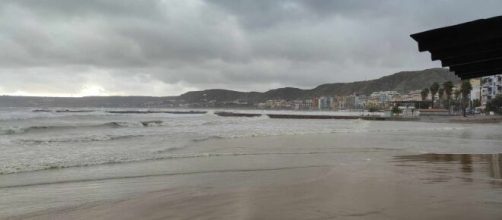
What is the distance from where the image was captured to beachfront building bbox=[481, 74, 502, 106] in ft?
357

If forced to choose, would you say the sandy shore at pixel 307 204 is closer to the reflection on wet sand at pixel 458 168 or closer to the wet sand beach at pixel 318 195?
the wet sand beach at pixel 318 195

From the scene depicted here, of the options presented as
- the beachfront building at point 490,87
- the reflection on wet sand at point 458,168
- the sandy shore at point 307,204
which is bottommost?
the reflection on wet sand at point 458,168

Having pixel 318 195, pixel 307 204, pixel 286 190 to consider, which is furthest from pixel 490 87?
pixel 307 204

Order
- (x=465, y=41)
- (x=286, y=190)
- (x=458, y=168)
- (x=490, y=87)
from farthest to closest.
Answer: (x=490, y=87) < (x=458, y=168) < (x=286, y=190) < (x=465, y=41)

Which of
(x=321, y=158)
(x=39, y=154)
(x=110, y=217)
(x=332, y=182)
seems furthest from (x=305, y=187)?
(x=39, y=154)

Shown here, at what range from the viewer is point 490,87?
384ft

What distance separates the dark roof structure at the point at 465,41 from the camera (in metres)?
6.41

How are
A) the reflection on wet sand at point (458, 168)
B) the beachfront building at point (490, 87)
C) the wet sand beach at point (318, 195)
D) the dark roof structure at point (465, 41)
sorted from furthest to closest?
the beachfront building at point (490, 87) < the reflection on wet sand at point (458, 168) < the wet sand beach at point (318, 195) < the dark roof structure at point (465, 41)

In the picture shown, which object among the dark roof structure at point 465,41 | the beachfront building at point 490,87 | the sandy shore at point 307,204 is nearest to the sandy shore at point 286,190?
the sandy shore at point 307,204

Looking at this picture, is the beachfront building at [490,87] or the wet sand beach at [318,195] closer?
the wet sand beach at [318,195]

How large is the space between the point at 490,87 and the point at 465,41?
12383cm

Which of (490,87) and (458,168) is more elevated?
(490,87)

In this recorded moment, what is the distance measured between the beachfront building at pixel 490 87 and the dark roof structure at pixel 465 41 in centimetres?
10981

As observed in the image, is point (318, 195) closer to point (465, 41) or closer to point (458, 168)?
point (465, 41)
